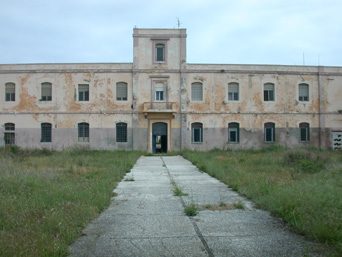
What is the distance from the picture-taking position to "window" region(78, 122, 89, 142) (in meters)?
25.7

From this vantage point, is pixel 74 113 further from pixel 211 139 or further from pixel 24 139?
pixel 211 139

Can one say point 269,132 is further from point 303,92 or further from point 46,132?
point 46,132

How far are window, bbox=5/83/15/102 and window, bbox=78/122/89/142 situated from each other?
567 cm

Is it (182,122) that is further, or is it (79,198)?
(182,122)

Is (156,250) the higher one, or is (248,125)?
(248,125)

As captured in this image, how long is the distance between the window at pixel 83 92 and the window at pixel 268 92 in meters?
14.0

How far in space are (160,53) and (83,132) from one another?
8546 mm

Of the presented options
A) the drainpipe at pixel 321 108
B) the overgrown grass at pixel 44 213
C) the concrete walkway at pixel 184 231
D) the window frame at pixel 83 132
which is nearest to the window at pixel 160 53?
the window frame at pixel 83 132

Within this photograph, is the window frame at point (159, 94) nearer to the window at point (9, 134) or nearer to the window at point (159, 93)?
the window at point (159, 93)

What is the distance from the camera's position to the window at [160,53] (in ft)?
84.2

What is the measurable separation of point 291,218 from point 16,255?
404 cm

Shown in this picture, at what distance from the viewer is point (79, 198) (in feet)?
22.4

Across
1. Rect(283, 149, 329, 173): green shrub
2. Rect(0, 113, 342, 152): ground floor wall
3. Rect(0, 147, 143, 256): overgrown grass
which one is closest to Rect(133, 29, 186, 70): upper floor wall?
Rect(0, 113, 342, 152): ground floor wall

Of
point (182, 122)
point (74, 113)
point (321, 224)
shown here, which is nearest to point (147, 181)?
point (321, 224)
